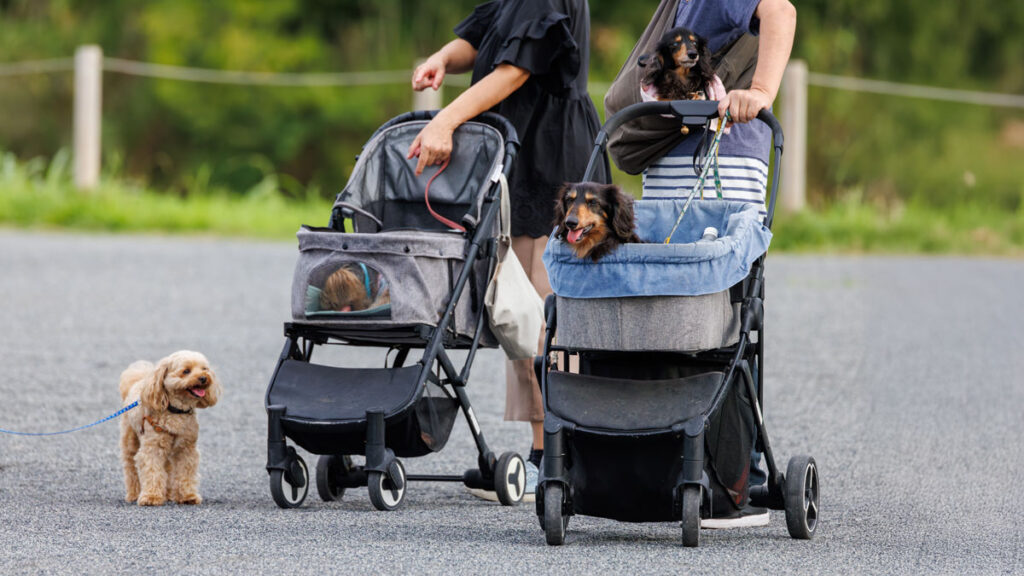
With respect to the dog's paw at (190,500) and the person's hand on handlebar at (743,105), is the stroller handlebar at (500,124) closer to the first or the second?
the person's hand on handlebar at (743,105)

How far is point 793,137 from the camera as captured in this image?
505 inches

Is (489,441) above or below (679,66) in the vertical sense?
below

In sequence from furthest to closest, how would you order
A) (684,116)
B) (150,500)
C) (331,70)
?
1. (331,70)
2. (150,500)
3. (684,116)

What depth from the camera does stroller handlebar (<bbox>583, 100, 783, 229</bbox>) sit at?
3.81 metres

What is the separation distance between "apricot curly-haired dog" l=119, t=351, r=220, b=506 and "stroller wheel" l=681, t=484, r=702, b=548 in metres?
1.47

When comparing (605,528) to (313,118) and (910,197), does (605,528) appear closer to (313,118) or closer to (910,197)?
(910,197)

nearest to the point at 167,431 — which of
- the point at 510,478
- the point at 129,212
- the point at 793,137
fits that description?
the point at 510,478

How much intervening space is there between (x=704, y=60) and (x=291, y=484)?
5.40 feet

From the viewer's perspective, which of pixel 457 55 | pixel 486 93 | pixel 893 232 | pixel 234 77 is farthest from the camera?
pixel 234 77

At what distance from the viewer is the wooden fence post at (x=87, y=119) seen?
45.8ft

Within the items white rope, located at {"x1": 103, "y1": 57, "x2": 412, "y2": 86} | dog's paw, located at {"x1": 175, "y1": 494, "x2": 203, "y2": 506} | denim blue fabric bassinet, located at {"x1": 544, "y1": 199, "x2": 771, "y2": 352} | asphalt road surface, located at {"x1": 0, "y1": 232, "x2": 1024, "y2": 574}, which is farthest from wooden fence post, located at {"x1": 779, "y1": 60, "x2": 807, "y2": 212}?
denim blue fabric bassinet, located at {"x1": 544, "y1": 199, "x2": 771, "y2": 352}

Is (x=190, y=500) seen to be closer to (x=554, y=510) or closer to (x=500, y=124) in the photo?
(x=554, y=510)

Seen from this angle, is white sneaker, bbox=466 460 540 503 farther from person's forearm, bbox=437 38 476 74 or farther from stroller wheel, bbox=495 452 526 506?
person's forearm, bbox=437 38 476 74

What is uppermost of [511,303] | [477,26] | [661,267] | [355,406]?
[477,26]
